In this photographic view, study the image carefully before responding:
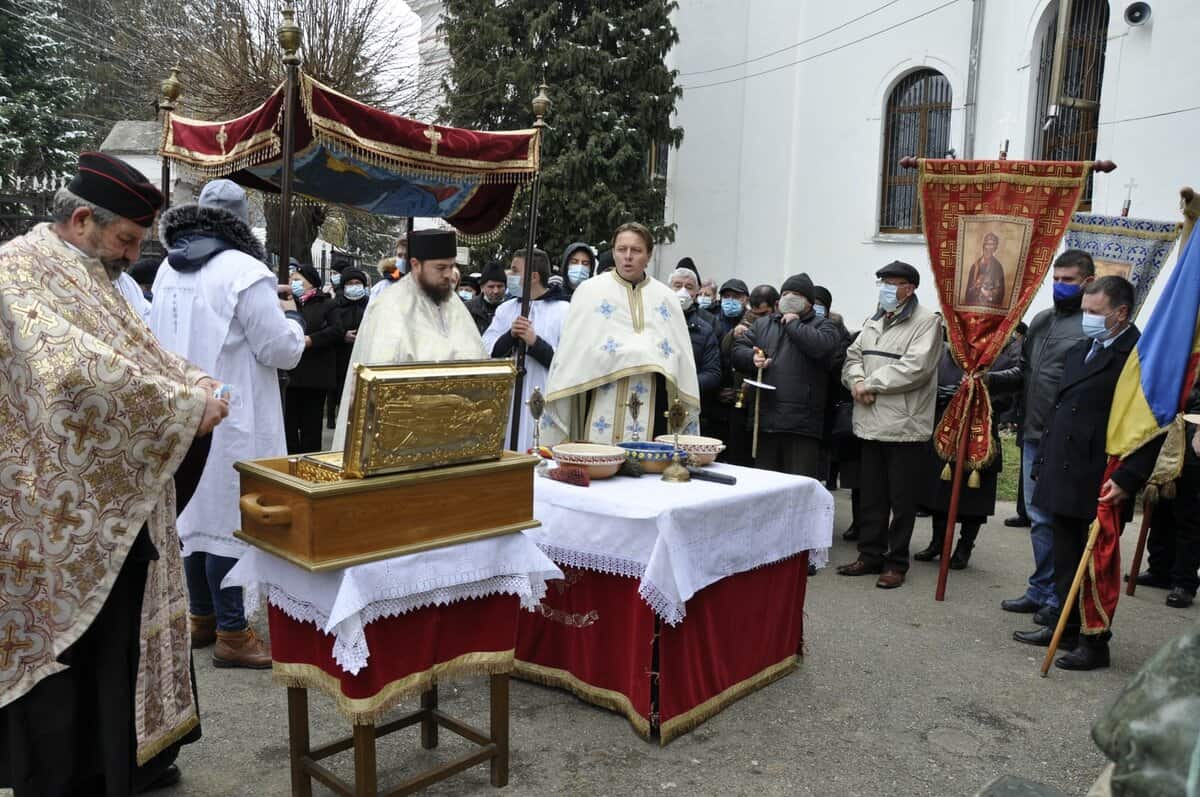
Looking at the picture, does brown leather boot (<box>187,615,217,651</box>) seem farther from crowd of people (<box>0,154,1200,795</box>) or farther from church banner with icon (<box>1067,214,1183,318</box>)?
church banner with icon (<box>1067,214,1183,318</box>)

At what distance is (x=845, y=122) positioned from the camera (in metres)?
15.6

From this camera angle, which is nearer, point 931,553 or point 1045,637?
point 1045,637

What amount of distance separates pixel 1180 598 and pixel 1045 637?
1.51 meters

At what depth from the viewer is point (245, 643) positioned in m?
4.26

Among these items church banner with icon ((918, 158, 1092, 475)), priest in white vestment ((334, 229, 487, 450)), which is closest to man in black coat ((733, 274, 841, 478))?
church banner with icon ((918, 158, 1092, 475))

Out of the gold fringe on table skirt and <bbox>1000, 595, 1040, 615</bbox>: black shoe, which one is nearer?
the gold fringe on table skirt

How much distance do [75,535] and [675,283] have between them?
5.86 meters

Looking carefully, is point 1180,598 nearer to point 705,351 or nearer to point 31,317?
point 705,351

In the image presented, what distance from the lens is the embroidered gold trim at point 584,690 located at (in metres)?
3.68

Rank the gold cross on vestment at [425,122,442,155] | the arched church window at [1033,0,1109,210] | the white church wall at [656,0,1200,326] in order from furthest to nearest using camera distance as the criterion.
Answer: the arched church window at [1033,0,1109,210] < the white church wall at [656,0,1200,326] < the gold cross on vestment at [425,122,442,155]

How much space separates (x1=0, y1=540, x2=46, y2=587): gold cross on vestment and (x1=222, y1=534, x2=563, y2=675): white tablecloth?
1.95ft

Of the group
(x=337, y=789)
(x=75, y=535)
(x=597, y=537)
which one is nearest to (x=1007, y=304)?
(x=597, y=537)

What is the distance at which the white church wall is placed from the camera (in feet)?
35.2

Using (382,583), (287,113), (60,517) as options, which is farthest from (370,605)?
(287,113)
